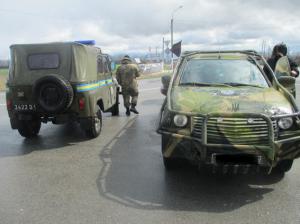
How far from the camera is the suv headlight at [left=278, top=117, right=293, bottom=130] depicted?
4.55 m

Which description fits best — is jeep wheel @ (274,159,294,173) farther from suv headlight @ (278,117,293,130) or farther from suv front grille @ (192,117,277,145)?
suv front grille @ (192,117,277,145)

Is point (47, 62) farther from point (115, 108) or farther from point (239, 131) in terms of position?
point (239, 131)

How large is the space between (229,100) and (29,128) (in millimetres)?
4905

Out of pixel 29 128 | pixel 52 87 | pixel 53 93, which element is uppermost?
pixel 52 87

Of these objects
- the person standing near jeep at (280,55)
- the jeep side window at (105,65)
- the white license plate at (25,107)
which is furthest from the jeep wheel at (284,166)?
the jeep side window at (105,65)

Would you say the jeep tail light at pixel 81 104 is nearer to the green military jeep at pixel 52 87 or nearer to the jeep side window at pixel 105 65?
the green military jeep at pixel 52 87

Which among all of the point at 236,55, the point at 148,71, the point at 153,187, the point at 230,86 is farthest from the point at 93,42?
the point at 148,71

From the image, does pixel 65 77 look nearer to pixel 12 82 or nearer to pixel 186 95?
pixel 12 82

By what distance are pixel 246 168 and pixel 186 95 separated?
1327 millimetres

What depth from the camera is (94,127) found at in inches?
314

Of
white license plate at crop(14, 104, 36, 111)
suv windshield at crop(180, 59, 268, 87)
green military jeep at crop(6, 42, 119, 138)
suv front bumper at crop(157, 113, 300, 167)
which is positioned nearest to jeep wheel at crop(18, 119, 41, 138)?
green military jeep at crop(6, 42, 119, 138)

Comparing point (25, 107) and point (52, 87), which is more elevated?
point (52, 87)

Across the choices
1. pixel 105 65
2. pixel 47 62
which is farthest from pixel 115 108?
pixel 47 62

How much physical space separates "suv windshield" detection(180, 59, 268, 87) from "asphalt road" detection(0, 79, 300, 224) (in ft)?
4.50
